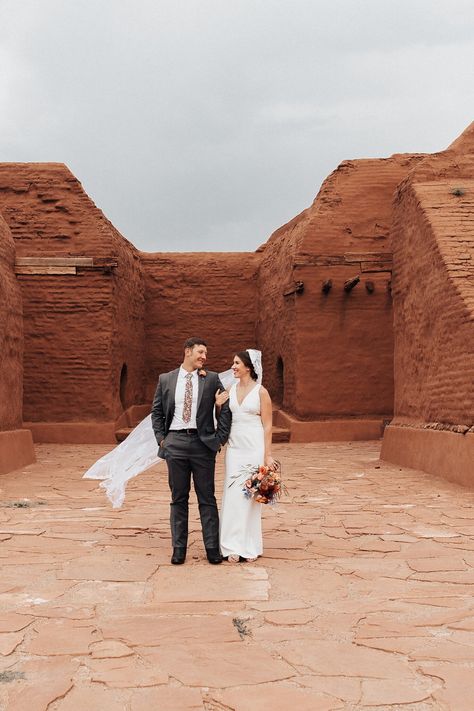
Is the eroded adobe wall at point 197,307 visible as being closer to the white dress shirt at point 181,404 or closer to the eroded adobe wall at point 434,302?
the eroded adobe wall at point 434,302

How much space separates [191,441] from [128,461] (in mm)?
1090

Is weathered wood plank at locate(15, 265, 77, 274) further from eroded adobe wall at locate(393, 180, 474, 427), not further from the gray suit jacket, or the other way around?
the gray suit jacket

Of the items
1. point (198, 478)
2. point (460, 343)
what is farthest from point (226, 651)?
point (460, 343)

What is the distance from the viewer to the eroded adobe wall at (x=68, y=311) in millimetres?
16828

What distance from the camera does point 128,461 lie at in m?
6.34

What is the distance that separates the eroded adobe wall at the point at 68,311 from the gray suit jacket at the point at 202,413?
11439mm

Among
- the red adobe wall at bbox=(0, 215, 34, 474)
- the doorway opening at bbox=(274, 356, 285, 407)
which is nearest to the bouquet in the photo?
the red adobe wall at bbox=(0, 215, 34, 474)

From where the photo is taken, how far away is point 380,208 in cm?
1733

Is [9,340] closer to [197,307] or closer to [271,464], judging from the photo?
[271,464]

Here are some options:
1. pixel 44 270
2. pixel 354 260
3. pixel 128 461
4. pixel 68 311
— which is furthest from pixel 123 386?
pixel 128 461

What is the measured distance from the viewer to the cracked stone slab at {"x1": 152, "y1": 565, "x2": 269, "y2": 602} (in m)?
4.52

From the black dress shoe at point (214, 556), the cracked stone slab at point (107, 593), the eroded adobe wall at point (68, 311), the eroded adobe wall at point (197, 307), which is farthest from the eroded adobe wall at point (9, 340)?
the eroded adobe wall at point (197, 307)

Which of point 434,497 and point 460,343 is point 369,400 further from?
point 434,497

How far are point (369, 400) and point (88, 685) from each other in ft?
46.8
